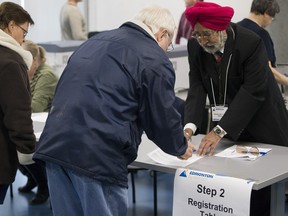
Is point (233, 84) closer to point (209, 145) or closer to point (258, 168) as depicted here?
point (209, 145)

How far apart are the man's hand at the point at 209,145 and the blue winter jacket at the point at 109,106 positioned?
594 mm

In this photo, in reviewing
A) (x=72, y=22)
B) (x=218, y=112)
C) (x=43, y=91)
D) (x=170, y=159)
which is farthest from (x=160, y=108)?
(x=72, y=22)

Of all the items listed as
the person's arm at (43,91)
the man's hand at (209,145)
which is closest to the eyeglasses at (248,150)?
the man's hand at (209,145)

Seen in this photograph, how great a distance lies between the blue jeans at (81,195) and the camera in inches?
87.2

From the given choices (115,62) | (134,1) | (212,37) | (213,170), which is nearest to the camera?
(115,62)

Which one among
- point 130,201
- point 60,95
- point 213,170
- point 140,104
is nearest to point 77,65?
point 60,95

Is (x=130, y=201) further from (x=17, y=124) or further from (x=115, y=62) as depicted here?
(x=115, y=62)

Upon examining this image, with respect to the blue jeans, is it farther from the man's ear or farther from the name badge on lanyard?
the name badge on lanyard

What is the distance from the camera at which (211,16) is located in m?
2.68

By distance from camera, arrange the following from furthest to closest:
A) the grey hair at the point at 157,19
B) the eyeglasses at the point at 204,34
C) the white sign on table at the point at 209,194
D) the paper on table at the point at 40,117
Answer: the paper on table at the point at 40,117 → the eyeglasses at the point at 204,34 → the white sign on table at the point at 209,194 → the grey hair at the point at 157,19

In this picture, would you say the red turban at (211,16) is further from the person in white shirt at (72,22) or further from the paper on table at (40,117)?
the person in white shirt at (72,22)

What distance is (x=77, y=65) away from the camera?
7.33 feet

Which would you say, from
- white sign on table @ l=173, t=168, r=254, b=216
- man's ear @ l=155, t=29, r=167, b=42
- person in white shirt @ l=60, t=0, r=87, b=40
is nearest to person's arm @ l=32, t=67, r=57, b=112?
white sign on table @ l=173, t=168, r=254, b=216

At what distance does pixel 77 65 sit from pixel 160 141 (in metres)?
0.42
